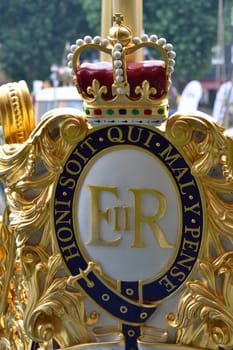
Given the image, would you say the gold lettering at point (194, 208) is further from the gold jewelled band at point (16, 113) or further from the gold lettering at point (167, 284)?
the gold jewelled band at point (16, 113)

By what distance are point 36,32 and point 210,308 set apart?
30.3ft

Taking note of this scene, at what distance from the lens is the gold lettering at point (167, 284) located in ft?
3.68

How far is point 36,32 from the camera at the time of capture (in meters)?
10.1

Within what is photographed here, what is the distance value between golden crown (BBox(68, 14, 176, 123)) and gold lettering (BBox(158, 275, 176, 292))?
0.75ft

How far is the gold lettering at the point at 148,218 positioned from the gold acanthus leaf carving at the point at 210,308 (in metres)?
0.07

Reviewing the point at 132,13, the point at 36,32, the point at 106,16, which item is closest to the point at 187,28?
the point at 36,32

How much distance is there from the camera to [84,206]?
1120 millimetres

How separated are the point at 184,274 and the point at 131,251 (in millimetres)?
82

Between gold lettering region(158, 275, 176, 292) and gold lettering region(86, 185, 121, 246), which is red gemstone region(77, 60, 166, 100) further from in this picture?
gold lettering region(158, 275, 176, 292)

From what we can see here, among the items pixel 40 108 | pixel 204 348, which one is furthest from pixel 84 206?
pixel 40 108

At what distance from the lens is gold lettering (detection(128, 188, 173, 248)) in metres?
1.09

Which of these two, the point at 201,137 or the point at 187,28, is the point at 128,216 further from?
the point at 187,28

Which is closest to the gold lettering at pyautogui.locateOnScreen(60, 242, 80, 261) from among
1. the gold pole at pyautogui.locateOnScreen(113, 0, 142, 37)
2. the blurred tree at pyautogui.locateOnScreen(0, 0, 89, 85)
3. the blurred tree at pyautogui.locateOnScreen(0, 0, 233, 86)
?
the gold pole at pyautogui.locateOnScreen(113, 0, 142, 37)

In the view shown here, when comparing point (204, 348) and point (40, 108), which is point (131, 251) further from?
point (40, 108)
